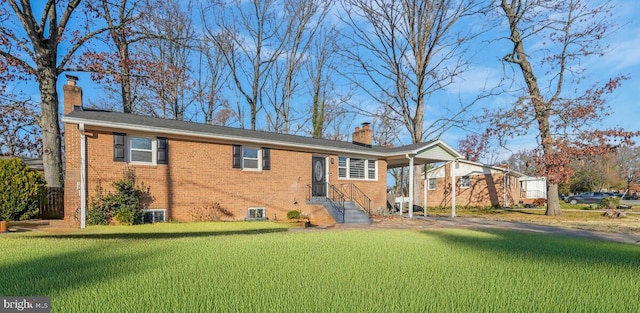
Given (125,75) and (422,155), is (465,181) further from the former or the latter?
(125,75)

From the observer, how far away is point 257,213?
14.9 metres

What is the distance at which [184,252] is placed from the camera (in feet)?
20.9

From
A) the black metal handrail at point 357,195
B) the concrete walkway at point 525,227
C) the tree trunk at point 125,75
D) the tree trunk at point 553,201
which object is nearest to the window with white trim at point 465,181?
the tree trunk at point 553,201

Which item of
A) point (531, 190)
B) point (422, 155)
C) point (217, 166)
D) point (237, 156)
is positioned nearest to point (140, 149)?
point (217, 166)

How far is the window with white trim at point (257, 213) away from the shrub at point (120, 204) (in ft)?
13.6

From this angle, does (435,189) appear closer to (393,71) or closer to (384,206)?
(393,71)

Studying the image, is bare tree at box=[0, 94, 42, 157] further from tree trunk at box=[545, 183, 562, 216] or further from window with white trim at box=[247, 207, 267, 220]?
tree trunk at box=[545, 183, 562, 216]

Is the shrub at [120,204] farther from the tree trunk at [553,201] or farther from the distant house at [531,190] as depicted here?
the distant house at [531,190]

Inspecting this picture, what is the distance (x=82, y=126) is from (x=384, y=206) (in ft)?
46.3

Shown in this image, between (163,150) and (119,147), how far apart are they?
4.52 feet

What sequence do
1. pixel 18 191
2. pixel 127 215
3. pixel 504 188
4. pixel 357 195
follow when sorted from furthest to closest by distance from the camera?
pixel 504 188
pixel 357 195
pixel 18 191
pixel 127 215

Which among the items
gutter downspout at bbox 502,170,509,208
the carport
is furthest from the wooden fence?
gutter downspout at bbox 502,170,509,208

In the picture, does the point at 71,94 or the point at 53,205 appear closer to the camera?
the point at 71,94

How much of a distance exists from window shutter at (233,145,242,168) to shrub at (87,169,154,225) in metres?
3.69
